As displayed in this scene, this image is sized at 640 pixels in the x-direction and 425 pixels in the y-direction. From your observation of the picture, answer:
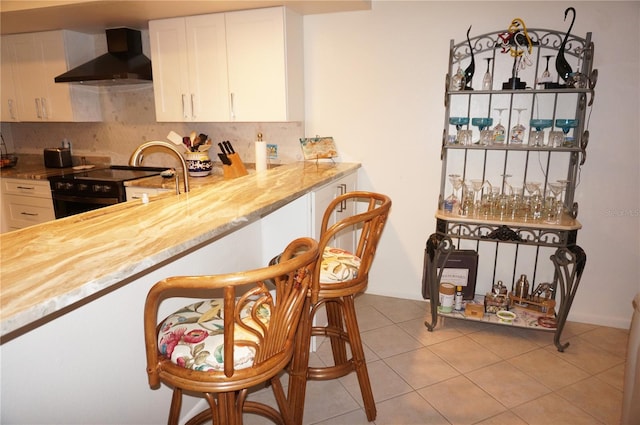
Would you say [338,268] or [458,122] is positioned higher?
[458,122]

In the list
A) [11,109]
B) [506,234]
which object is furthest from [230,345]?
[11,109]

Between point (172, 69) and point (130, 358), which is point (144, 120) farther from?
point (130, 358)

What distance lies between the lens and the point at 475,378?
219 cm

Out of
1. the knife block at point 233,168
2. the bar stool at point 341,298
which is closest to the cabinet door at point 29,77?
the knife block at point 233,168

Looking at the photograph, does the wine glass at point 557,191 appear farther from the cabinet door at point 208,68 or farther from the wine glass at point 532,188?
the cabinet door at point 208,68

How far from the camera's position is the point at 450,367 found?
2.29 m

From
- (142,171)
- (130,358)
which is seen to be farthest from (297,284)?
(142,171)

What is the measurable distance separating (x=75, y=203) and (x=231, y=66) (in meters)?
1.64

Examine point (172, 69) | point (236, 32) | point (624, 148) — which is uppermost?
point (236, 32)

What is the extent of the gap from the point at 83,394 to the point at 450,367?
1.78m

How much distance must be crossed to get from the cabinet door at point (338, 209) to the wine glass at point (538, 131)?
116cm

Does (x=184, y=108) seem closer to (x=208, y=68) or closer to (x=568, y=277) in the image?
(x=208, y=68)

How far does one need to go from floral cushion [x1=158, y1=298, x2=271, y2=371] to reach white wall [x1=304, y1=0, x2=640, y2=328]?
1989 mm

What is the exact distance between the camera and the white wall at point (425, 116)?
248 centimetres
